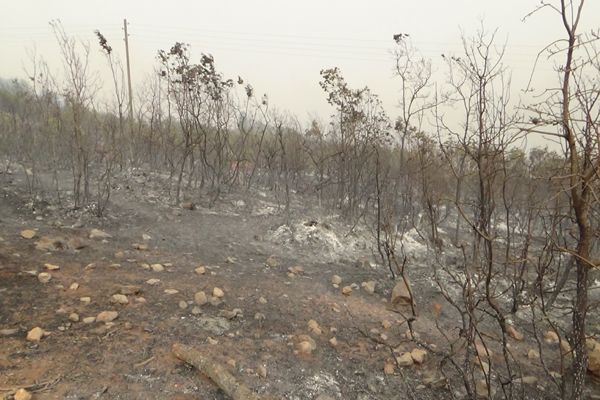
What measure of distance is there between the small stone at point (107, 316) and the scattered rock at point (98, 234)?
262 cm

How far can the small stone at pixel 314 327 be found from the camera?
13.1ft

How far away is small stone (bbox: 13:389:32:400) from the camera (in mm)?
2379

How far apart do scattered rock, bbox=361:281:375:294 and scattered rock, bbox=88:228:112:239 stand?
13.6ft

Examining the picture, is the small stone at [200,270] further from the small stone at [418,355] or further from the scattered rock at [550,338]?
the scattered rock at [550,338]

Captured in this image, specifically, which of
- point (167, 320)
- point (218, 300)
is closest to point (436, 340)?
point (218, 300)

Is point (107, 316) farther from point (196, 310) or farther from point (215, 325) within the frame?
point (215, 325)

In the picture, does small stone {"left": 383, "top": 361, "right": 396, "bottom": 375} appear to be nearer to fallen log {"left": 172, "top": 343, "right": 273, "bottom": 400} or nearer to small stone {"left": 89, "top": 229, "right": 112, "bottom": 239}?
fallen log {"left": 172, "top": 343, "right": 273, "bottom": 400}

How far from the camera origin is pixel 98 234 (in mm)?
5883

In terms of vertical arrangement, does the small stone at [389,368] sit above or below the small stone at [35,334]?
below

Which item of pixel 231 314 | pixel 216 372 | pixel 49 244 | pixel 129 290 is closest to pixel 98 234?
pixel 49 244

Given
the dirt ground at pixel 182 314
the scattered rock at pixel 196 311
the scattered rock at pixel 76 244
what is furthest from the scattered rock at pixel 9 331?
the scattered rock at pixel 76 244

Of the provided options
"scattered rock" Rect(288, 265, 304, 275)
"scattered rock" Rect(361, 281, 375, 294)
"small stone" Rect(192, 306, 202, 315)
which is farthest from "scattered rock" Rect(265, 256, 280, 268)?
"small stone" Rect(192, 306, 202, 315)

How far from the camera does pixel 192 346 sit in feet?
10.9

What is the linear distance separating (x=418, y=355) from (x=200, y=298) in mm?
2419
